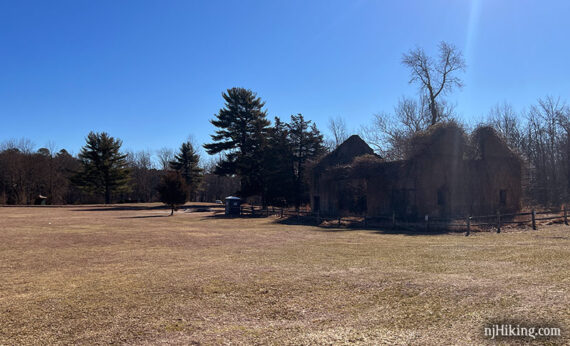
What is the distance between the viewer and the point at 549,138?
52000 mm

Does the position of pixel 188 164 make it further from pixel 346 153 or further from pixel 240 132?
pixel 346 153

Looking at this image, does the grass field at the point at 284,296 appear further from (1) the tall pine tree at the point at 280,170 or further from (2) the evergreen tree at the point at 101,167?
(2) the evergreen tree at the point at 101,167

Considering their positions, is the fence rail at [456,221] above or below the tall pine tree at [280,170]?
below

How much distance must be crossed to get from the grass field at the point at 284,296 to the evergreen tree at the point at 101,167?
1998 inches

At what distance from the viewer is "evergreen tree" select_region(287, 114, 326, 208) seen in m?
48.0

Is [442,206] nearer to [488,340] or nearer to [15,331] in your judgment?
[488,340]

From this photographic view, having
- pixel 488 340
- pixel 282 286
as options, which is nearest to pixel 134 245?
pixel 282 286

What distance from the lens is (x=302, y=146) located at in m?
48.5

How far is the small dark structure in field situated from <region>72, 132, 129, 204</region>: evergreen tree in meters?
44.4

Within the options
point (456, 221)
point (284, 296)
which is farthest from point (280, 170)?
point (284, 296)

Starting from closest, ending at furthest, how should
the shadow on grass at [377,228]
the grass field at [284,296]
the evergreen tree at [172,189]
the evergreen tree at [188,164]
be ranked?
the grass field at [284,296], the shadow on grass at [377,228], the evergreen tree at [172,189], the evergreen tree at [188,164]

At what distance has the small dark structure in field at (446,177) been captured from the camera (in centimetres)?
2733

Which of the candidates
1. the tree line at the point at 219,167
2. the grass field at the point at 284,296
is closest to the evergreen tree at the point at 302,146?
the tree line at the point at 219,167

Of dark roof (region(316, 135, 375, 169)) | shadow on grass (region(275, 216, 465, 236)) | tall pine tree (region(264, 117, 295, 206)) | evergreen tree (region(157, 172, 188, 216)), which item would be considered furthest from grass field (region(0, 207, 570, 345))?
tall pine tree (region(264, 117, 295, 206))
